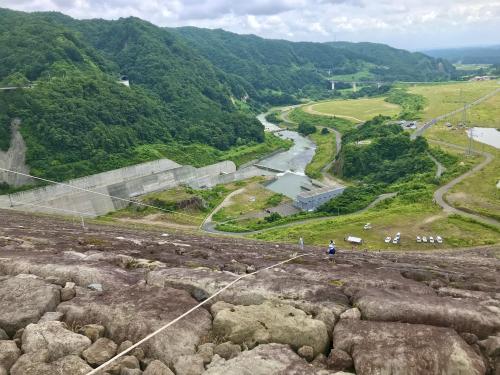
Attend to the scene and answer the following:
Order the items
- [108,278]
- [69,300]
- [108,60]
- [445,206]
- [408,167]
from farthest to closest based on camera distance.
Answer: [108,60] < [408,167] < [445,206] < [108,278] < [69,300]

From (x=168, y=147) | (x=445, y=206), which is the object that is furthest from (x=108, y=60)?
(x=445, y=206)

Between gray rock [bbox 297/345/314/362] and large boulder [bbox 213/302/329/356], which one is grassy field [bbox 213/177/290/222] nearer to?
large boulder [bbox 213/302/329/356]

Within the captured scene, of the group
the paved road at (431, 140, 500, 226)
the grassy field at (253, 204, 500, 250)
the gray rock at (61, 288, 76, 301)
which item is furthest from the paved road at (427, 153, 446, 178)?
the gray rock at (61, 288, 76, 301)

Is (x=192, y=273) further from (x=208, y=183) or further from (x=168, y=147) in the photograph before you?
(x=168, y=147)

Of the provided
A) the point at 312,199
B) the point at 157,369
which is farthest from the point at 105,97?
the point at 157,369

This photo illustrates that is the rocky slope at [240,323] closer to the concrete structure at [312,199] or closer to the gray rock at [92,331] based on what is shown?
the gray rock at [92,331]
